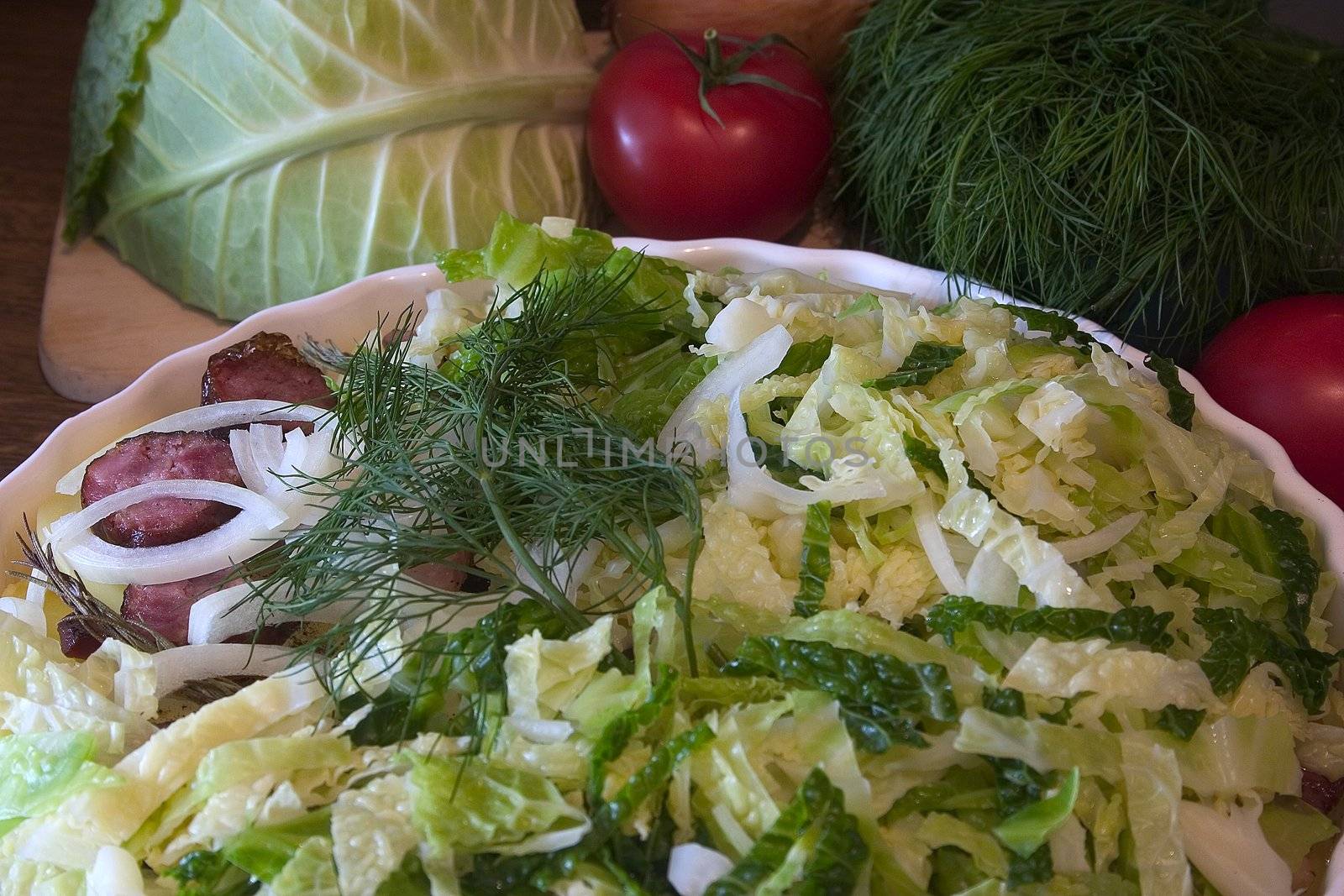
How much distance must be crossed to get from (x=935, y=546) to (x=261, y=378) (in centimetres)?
107

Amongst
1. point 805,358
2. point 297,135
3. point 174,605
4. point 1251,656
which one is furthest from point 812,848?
point 297,135

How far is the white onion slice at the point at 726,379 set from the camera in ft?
4.66

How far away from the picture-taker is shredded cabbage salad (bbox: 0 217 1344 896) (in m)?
1.02

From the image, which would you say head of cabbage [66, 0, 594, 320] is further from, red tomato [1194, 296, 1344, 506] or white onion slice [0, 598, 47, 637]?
red tomato [1194, 296, 1344, 506]

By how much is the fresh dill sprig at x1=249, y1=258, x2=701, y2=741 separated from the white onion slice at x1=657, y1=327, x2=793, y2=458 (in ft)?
0.19

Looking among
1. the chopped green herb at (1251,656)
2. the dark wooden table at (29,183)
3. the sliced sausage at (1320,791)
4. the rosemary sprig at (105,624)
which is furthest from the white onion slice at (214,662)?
the sliced sausage at (1320,791)

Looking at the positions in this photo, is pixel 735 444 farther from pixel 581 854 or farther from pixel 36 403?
pixel 36 403

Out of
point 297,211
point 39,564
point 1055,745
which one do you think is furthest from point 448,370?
point 1055,745

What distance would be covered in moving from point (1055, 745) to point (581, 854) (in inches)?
19.5

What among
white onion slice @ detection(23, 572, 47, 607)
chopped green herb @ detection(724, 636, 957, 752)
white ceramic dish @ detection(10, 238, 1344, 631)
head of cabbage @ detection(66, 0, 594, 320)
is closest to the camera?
chopped green herb @ detection(724, 636, 957, 752)

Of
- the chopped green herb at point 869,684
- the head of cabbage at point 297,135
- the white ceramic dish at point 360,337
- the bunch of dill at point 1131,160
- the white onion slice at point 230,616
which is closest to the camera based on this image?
the chopped green herb at point 869,684

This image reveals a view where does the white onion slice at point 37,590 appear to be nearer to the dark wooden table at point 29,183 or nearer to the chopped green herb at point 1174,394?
the dark wooden table at point 29,183

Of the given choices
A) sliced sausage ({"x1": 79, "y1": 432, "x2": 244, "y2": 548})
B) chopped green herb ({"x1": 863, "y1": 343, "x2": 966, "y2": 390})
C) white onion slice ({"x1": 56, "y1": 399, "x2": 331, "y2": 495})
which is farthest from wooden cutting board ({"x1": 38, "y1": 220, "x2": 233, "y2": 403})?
chopped green herb ({"x1": 863, "y1": 343, "x2": 966, "y2": 390})

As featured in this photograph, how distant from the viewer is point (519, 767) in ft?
3.50
